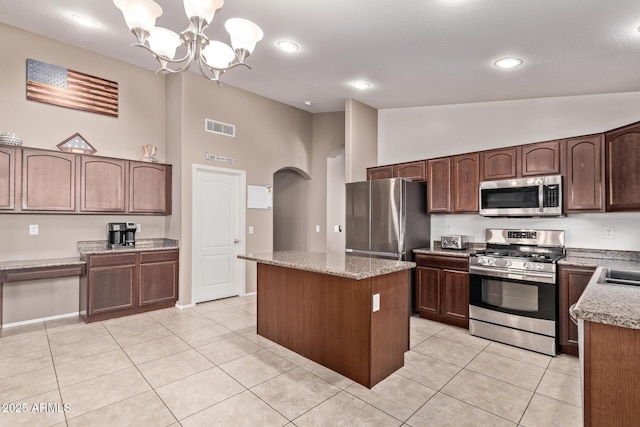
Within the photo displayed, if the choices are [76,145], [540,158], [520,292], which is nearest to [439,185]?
[540,158]

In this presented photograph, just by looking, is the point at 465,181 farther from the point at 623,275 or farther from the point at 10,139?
the point at 10,139

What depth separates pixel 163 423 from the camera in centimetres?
208

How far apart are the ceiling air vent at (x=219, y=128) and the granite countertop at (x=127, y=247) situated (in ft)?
5.80

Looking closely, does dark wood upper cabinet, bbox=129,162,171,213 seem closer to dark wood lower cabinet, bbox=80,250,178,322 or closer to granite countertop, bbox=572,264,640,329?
dark wood lower cabinet, bbox=80,250,178,322

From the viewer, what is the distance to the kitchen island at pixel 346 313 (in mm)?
2529

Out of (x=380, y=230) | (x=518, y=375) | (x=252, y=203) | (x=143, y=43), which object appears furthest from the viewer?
(x=252, y=203)

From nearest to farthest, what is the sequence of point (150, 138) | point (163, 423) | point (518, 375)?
point (163, 423), point (518, 375), point (150, 138)

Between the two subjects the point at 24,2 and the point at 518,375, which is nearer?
the point at 518,375

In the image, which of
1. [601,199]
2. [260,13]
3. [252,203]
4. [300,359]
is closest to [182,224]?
[252,203]

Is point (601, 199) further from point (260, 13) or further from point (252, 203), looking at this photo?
point (252, 203)

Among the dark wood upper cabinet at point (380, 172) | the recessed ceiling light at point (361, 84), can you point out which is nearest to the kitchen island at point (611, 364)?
the recessed ceiling light at point (361, 84)

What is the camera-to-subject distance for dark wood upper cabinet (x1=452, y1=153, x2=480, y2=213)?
13.5 feet

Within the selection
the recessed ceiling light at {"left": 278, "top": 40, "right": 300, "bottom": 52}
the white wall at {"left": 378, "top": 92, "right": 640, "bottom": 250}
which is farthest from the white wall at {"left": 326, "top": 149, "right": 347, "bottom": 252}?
the recessed ceiling light at {"left": 278, "top": 40, "right": 300, "bottom": 52}

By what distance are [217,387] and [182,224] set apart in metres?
2.73
